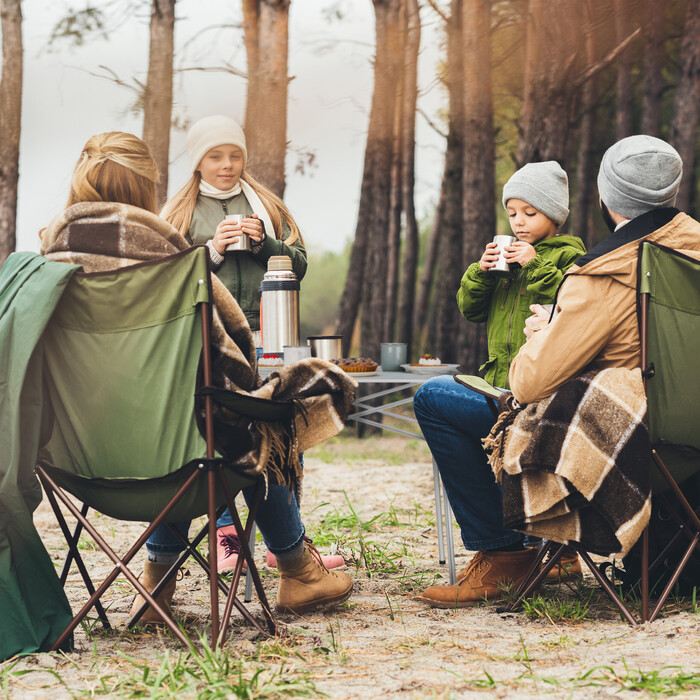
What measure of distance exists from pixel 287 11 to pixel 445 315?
291 cm

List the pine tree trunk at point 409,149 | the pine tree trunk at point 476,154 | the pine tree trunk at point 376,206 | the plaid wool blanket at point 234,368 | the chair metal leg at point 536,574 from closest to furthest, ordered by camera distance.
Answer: the plaid wool blanket at point 234,368 < the chair metal leg at point 536,574 < the pine tree trunk at point 476,154 < the pine tree trunk at point 376,206 < the pine tree trunk at point 409,149

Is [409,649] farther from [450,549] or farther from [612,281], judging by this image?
[612,281]

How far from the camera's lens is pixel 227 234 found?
9.19 ft

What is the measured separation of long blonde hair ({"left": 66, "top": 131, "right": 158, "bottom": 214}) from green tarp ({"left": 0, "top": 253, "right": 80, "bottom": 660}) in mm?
251

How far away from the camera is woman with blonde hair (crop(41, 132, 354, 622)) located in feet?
6.94

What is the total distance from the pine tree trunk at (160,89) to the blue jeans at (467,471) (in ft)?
16.3

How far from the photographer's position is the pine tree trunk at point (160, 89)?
718 centimetres

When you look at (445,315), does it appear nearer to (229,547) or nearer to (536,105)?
→ (536,105)

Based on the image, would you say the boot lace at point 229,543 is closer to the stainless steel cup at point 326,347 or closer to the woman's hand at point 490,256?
the stainless steel cup at point 326,347

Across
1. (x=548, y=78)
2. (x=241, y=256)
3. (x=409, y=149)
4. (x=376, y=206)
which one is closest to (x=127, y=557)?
(x=241, y=256)

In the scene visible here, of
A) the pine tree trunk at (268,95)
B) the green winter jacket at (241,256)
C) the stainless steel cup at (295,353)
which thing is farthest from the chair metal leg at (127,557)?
the pine tree trunk at (268,95)

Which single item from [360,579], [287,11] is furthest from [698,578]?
[287,11]

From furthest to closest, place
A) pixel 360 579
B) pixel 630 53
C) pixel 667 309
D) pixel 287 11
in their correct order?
pixel 630 53 → pixel 287 11 → pixel 360 579 → pixel 667 309

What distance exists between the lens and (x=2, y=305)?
6.84ft
